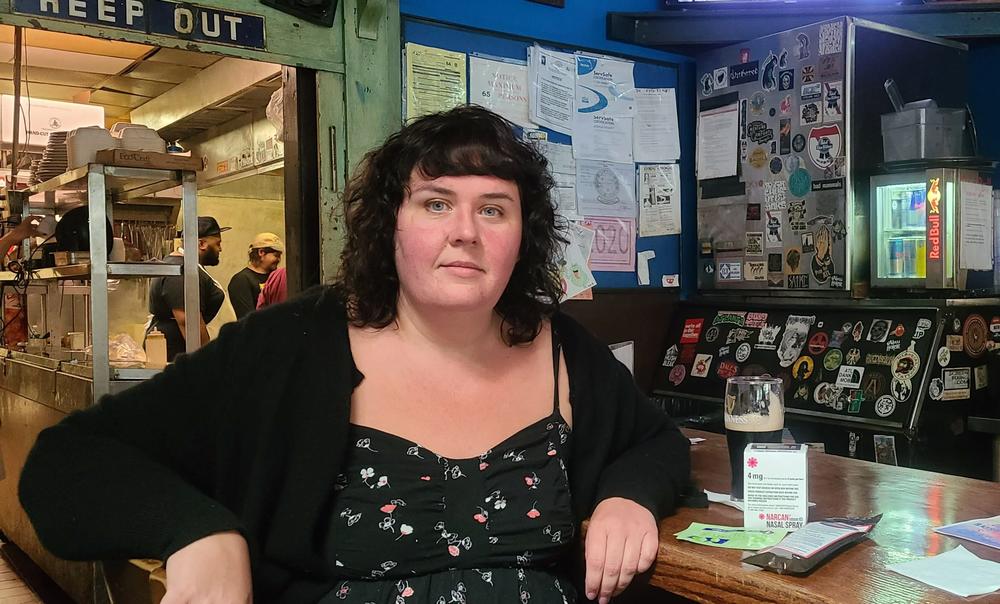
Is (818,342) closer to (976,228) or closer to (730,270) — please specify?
(730,270)

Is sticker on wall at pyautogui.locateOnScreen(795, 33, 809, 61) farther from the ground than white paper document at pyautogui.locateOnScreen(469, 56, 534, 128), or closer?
farther from the ground

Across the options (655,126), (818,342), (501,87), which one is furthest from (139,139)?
(818,342)

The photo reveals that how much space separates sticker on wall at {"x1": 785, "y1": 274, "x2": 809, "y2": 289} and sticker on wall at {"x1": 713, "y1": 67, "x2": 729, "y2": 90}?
94cm

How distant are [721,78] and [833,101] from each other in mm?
610

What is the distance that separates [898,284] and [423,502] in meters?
2.51

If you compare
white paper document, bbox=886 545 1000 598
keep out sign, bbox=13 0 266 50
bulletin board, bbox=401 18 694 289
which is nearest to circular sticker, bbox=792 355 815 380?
bulletin board, bbox=401 18 694 289

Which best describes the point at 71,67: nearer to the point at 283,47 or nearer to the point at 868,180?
the point at 283,47

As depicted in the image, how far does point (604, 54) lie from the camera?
3729mm

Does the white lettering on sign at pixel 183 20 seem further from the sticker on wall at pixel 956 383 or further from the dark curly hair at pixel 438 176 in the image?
the sticker on wall at pixel 956 383

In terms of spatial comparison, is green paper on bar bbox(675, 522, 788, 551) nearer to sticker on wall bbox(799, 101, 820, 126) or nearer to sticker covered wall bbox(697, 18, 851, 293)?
sticker covered wall bbox(697, 18, 851, 293)

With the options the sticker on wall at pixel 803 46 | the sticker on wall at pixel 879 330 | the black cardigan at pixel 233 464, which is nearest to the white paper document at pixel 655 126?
the sticker on wall at pixel 803 46

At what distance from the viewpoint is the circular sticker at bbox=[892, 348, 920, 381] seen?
3.09 meters

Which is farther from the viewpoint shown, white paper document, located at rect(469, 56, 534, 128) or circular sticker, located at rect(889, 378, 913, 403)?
white paper document, located at rect(469, 56, 534, 128)

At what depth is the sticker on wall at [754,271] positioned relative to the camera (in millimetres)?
3711
